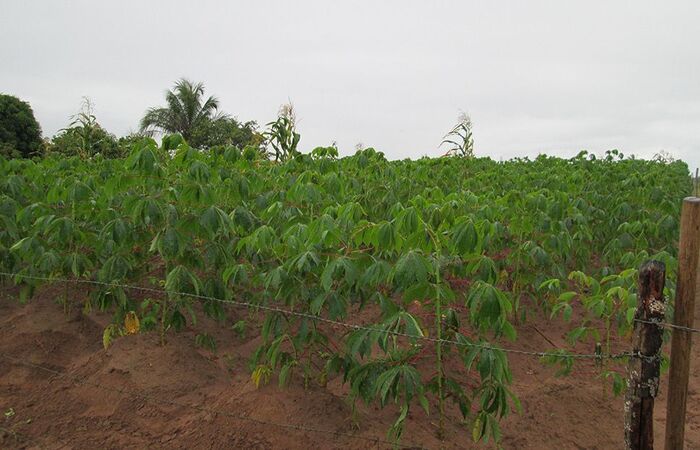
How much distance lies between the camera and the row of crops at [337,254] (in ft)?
6.92

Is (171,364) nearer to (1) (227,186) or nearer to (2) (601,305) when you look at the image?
(1) (227,186)

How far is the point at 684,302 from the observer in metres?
1.87

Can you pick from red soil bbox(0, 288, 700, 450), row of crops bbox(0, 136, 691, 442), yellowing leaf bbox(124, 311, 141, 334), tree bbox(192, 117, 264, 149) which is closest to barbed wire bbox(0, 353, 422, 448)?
red soil bbox(0, 288, 700, 450)

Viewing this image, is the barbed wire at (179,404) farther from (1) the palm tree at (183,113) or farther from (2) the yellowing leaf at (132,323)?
(1) the palm tree at (183,113)

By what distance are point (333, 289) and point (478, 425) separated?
3.00 ft

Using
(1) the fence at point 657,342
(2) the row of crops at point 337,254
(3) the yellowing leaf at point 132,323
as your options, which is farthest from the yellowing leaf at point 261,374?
(3) the yellowing leaf at point 132,323

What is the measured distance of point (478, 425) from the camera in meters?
2.28

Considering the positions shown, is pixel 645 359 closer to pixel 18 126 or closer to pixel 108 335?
pixel 108 335

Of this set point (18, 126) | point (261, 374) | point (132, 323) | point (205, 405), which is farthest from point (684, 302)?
point (18, 126)

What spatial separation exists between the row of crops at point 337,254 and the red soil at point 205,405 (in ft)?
0.53

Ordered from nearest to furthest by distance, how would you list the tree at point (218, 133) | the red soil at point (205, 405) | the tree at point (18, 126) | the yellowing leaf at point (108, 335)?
the red soil at point (205, 405) < the yellowing leaf at point (108, 335) < the tree at point (18, 126) < the tree at point (218, 133)

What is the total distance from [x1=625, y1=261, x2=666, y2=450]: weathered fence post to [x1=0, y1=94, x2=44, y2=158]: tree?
19.8 metres

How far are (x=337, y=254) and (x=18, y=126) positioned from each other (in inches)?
809

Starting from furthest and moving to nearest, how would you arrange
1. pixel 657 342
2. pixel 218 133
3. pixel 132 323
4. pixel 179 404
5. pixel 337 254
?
pixel 218 133 < pixel 132 323 < pixel 179 404 < pixel 337 254 < pixel 657 342
